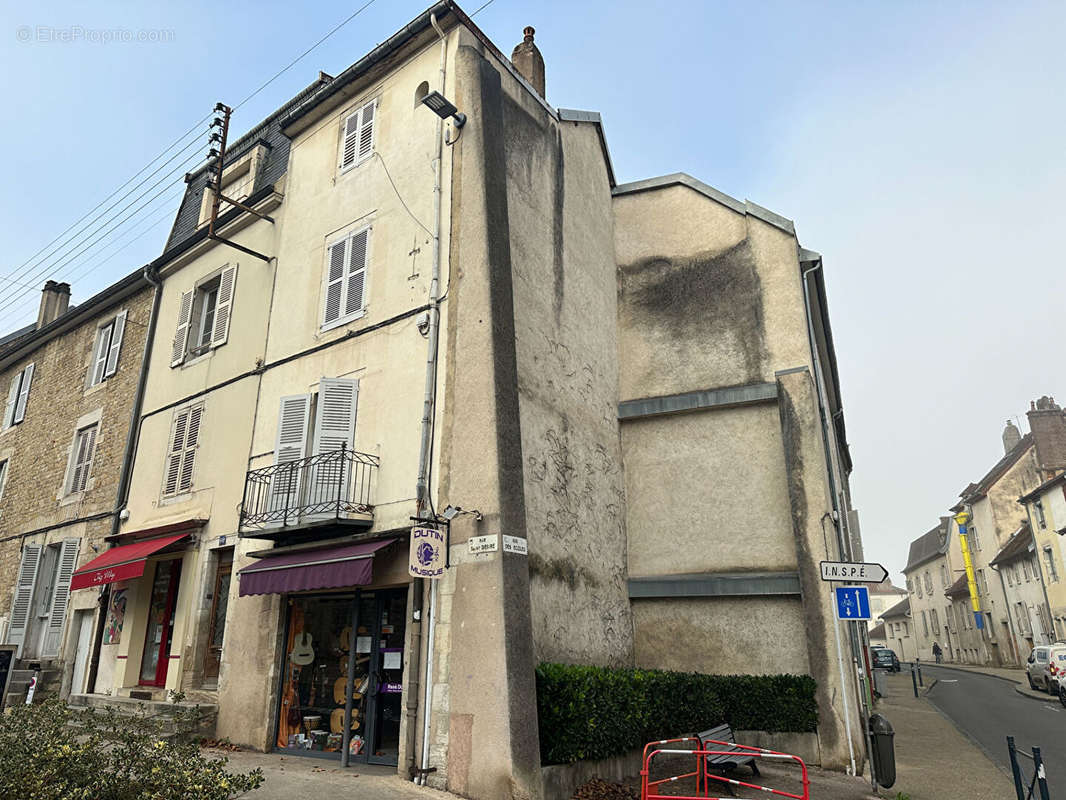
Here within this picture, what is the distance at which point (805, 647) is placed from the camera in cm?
1124

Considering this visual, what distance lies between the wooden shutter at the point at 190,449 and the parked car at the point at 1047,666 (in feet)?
76.2

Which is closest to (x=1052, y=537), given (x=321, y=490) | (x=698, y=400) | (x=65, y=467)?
(x=698, y=400)

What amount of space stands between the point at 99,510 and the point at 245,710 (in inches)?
303

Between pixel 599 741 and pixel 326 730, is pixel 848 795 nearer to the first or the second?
pixel 599 741

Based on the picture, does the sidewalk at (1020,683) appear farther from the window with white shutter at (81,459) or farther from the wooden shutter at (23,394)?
the wooden shutter at (23,394)

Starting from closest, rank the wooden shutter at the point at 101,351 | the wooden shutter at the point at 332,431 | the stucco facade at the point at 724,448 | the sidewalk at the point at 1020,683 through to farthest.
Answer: the wooden shutter at the point at 332,431
the stucco facade at the point at 724,448
the wooden shutter at the point at 101,351
the sidewalk at the point at 1020,683

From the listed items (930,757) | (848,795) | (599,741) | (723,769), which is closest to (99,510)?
(599,741)

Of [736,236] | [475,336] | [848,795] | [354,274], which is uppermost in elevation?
[736,236]

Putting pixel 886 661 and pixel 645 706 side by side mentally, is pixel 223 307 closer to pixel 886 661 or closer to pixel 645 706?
pixel 645 706

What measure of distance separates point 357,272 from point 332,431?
2.80 metres

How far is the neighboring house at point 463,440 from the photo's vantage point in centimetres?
920

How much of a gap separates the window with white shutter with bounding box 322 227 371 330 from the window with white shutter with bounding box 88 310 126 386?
8156 mm

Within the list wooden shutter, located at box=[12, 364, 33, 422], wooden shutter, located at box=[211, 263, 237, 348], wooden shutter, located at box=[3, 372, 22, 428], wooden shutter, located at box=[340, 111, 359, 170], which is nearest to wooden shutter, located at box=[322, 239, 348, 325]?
wooden shutter, located at box=[340, 111, 359, 170]

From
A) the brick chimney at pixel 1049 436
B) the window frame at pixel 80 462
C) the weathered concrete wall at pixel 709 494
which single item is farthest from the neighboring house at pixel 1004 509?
the window frame at pixel 80 462
